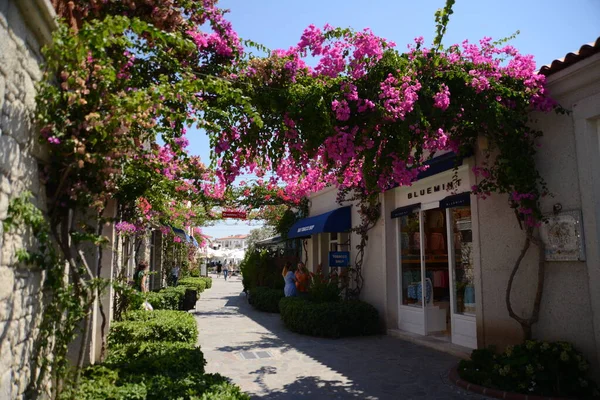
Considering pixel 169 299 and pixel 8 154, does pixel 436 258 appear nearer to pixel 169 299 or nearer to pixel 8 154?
pixel 169 299

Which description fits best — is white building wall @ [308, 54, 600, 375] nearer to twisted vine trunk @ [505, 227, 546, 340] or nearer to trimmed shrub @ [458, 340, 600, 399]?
twisted vine trunk @ [505, 227, 546, 340]

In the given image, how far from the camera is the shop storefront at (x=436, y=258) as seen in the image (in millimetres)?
7898

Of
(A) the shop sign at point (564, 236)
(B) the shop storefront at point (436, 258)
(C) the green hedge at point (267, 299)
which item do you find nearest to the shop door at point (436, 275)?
(B) the shop storefront at point (436, 258)

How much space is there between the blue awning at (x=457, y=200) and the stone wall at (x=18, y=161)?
6166 mm

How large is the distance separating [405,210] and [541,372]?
468cm

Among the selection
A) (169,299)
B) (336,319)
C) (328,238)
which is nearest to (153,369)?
(336,319)

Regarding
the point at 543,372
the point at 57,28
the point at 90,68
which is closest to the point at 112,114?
the point at 90,68

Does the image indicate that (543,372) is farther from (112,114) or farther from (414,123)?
(112,114)

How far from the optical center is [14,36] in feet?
10.0

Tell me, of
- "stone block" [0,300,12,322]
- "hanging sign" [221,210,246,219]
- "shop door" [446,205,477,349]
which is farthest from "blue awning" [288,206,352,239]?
"stone block" [0,300,12,322]

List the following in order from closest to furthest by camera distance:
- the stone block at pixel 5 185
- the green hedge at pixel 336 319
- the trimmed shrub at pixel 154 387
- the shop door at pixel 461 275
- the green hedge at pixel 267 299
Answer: the stone block at pixel 5 185
the trimmed shrub at pixel 154 387
the shop door at pixel 461 275
the green hedge at pixel 336 319
the green hedge at pixel 267 299

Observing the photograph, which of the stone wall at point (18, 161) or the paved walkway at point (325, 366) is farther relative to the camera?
the paved walkway at point (325, 366)

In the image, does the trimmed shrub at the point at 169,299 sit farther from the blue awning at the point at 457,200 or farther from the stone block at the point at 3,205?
the stone block at the point at 3,205

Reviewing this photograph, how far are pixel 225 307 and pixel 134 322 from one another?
983 centimetres
